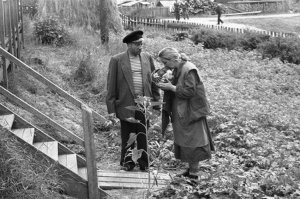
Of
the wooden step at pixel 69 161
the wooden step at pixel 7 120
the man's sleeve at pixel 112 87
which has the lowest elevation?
the wooden step at pixel 69 161

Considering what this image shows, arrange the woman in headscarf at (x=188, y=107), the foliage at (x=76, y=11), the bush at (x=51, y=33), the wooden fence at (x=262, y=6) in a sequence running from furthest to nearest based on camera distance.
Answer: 1. the wooden fence at (x=262, y=6)
2. the foliage at (x=76, y=11)
3. the bush at (x=51, y=33)
4. the woman in headscarf at (x=188, y=107)

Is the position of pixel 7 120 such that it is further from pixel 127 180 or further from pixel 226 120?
pixel 226 120

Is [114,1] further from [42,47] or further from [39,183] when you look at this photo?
[39,183]

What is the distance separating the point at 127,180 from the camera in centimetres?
736

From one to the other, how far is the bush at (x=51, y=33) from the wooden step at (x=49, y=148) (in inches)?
448

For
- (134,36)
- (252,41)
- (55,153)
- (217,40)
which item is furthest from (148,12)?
(55,153)

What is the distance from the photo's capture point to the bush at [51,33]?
18.3 metres

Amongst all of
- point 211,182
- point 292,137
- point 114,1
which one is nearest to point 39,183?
point 211,182

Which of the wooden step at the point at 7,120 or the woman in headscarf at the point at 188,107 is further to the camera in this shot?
the woman in headscarf at the point at 188,107

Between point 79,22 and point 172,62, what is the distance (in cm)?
1510

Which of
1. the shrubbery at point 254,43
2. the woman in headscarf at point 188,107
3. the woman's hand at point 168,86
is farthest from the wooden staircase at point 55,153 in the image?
the shrubbery at point 254,43

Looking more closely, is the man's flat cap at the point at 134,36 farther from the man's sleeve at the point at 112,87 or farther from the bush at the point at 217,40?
the bush at the point at 217,40

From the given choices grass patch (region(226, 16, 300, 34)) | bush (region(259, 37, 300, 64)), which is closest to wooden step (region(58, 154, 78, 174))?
bush (region(259, 37, 300, 64))

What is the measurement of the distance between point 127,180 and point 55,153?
1.16 meters
